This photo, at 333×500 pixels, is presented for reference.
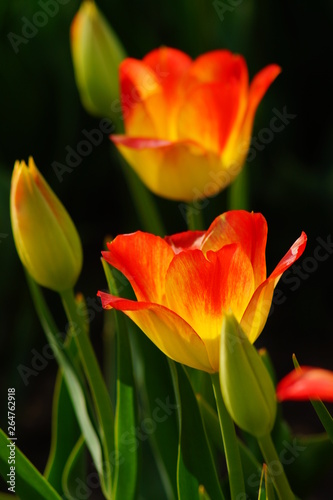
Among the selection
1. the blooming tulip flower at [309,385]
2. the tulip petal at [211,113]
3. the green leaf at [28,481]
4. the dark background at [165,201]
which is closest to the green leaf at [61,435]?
the green leaf at [28,481]

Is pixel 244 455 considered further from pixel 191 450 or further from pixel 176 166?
pixel 176 166

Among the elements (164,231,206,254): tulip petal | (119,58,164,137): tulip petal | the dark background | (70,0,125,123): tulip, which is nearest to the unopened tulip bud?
(164,231,206,254): tulip petal

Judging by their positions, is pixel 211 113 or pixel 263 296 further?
pixel 211 113

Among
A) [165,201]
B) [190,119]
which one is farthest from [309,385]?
[165,201]

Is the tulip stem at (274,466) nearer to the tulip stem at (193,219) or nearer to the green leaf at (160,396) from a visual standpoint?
the green leaf at (160,396)

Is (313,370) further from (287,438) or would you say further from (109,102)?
(109,102)

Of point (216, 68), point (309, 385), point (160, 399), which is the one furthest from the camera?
point (216, 68)

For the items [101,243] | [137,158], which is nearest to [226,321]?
[137,158]
